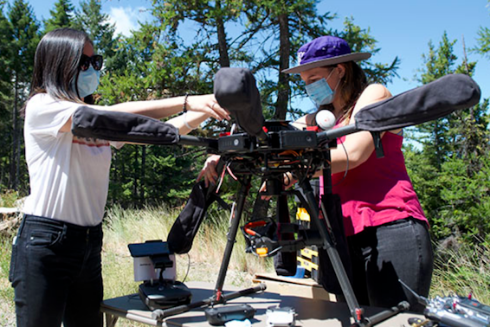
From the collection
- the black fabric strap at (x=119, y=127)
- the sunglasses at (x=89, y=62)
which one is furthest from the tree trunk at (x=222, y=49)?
the black fabric strap at (x=119, y=127)

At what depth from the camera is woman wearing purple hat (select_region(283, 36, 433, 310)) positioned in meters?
1.56

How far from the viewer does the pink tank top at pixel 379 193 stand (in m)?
1.63

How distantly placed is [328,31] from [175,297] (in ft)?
23.5

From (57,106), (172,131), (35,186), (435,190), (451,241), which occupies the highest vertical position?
(57,106)

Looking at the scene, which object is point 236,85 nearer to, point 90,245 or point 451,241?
point 90,245

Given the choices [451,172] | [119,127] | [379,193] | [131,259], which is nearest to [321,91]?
[379,193]

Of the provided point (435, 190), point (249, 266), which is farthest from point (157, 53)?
point (435, 190)

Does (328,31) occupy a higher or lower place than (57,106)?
higher

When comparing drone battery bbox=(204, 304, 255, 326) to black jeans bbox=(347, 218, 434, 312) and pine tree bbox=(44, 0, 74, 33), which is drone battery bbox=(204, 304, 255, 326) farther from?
pine tree bbox=(44, 0, 74, 33)

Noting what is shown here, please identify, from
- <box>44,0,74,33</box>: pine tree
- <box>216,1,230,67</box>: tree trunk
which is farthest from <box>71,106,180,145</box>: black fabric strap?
<box>44,0,74,33</box>: pine tree

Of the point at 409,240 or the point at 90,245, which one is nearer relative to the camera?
the point at 409,240

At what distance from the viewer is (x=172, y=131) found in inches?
51.3

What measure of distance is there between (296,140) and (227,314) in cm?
71

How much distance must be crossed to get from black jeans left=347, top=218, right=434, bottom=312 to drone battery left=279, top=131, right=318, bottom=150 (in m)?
0.64
